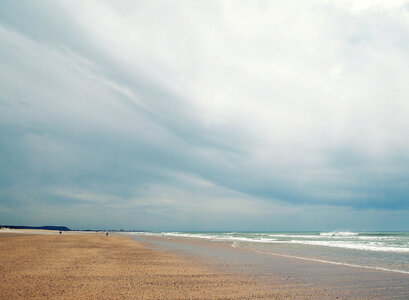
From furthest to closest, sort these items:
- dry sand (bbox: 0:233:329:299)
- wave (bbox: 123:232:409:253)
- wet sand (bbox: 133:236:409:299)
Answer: wave (bbox: 123:232:409:253), wet sand (bbox: 133:236:409:299), dry sand (bbox: 0:233:329:299)

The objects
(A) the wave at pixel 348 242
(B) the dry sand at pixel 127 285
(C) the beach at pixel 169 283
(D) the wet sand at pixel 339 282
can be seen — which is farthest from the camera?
(A) the wave at pixel 348 242

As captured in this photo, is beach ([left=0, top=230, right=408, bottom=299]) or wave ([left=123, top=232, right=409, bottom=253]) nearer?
beach ([left=0, top=230, right=408, bottom=299])

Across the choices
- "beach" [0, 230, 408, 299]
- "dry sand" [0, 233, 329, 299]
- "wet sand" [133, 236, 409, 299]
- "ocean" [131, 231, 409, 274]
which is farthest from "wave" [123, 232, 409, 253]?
"dry sand" [0, 233, 329, 299]

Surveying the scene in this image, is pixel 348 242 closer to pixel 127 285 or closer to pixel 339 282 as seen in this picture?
pixel 339 282

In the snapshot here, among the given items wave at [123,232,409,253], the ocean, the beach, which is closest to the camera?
the beach

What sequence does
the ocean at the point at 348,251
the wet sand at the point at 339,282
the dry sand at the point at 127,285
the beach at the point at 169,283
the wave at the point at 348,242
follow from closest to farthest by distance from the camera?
the dry sand at the point at 127,285 < the beach at the point at 169,283 < the wet sand at the point at 339,282 < the ocean at the point at 348,251 < the wave at the point at 348,242

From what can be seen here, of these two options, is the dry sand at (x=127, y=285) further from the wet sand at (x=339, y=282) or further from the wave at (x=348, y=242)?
the wave at (x=348, y=242)

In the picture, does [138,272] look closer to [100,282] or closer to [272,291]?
[100,282]

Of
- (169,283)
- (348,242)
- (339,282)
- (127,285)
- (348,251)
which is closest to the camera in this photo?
(127,285)

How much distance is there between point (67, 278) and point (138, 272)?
389 cm

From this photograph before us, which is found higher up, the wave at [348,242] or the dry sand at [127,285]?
the dry sand at [127,285]

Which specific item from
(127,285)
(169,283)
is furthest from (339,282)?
(127,285)

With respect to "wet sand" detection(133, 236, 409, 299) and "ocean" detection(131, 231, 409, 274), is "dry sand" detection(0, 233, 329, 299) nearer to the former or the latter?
"wet sand" detection(133, 236, 409, 299)

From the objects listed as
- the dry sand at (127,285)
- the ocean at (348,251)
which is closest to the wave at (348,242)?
the ocean at (348,251)
